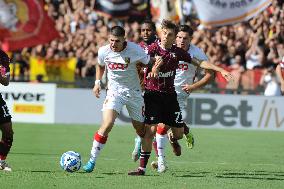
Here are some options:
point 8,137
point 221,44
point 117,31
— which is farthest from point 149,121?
point 221,44

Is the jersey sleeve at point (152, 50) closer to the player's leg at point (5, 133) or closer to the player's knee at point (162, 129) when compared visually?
the player's knee at point (162, 129)

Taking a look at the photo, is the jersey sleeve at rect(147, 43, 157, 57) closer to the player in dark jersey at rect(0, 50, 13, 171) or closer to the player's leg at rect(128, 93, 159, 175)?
the player's leg at rect(128, 93, 159, 175)

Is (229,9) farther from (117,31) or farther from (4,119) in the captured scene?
(4,119)

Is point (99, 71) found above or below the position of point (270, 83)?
above

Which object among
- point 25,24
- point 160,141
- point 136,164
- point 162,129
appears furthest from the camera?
point 25,24

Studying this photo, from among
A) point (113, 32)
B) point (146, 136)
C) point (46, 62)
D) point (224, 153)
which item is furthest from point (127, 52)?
point (46, 62)

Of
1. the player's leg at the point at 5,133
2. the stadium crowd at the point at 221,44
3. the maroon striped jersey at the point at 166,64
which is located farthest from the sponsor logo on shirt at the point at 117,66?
the stadium crowd at the point at 221,44

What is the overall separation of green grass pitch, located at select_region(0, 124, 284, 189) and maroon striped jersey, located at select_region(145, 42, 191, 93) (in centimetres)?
137

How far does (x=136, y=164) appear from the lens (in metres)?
15.4

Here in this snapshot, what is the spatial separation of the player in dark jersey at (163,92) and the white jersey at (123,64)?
1.01ft

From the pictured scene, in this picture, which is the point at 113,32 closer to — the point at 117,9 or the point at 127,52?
the point at 127,52

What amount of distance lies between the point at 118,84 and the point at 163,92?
31.7 inches

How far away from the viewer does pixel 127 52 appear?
13.4 metres

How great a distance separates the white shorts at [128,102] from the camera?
13.5 metres
